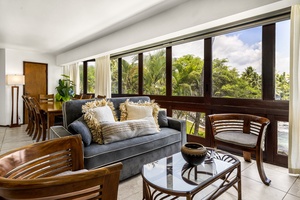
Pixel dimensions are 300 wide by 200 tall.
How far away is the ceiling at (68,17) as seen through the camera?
2768 mm

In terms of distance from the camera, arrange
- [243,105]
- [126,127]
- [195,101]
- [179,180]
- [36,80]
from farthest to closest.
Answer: [36,80]
[195,101]
[243,105]
[126,127]
[179,180]

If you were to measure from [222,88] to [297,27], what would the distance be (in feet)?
4.10

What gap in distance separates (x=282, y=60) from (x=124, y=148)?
94.5 inches

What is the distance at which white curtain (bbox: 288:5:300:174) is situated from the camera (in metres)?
2.10

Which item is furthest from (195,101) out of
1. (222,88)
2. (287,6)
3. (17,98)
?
(17,98)

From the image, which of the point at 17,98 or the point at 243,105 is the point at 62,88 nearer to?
the point at 17,98

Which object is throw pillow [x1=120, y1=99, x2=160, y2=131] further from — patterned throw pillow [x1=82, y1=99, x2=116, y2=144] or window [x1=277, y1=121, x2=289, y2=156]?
window [x1=277, y1=121, x2=289, y2=156]

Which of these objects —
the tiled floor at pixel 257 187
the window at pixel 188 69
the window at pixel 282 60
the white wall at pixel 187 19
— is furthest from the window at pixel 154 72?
the tiled floor at pixel 257 187

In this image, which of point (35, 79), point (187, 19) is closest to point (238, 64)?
point (187, 19)

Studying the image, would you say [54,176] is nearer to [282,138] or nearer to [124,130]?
[124,130]

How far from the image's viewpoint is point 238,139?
88.1 inches

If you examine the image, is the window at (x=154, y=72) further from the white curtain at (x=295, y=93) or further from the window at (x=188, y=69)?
the white curtain at (x=295, y=93)

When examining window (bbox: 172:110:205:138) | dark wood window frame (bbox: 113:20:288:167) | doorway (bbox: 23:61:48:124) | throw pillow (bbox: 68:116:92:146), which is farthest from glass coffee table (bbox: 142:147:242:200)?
doorway (bbox: 23:61:48:124)

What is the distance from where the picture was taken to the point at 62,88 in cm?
442
